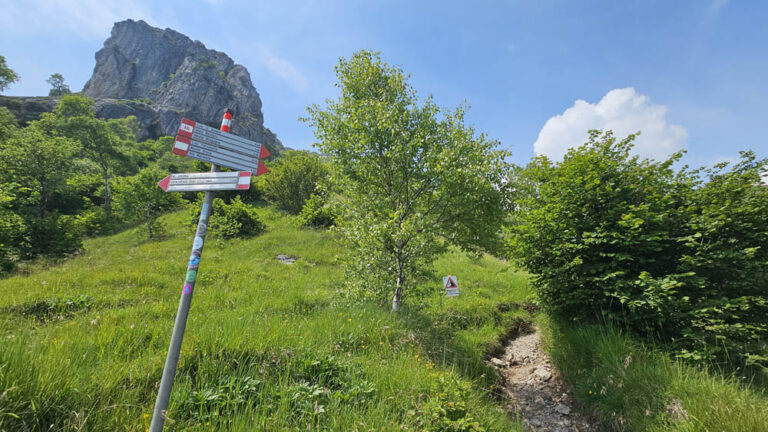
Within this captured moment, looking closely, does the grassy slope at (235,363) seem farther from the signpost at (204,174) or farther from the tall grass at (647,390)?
the tall grass at (647,390)

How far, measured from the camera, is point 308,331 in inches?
181

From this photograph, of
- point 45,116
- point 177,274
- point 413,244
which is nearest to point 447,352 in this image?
Result: point 413,244

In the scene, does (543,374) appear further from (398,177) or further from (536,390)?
(398,177)

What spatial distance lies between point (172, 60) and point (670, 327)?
188m

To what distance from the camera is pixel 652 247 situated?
538cm

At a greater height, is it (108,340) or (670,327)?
(670,327)

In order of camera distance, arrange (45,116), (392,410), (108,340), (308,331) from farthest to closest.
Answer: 1. (45,116)
2. (308,331)
3. (108,340)
4. (392,410)

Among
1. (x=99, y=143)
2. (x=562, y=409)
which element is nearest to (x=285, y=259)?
(x=562, y=409)

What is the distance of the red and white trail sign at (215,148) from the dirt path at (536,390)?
600 cm

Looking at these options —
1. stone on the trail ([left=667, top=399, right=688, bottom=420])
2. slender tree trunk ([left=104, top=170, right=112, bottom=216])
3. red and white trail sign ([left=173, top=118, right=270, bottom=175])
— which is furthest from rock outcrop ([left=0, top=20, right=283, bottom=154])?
stone on the trail ([left=667, top=399, right=688, bottom=420])

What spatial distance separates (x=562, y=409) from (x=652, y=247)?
12.9ft

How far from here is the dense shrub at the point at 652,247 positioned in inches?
191

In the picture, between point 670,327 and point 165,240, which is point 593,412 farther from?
point 165,240

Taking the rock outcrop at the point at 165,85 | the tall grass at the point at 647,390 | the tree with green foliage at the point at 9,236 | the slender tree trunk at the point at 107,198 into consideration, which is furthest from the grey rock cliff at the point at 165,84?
the tall grass at the point at 647,390
